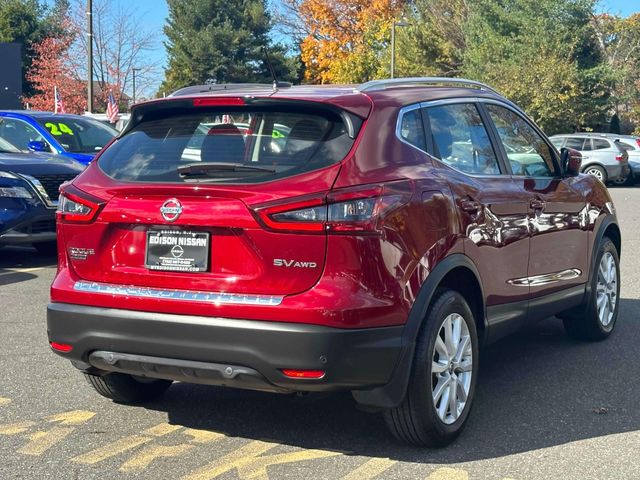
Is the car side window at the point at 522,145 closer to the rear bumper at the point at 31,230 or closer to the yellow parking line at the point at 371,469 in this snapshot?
the yellow parking line at the point at 371,469

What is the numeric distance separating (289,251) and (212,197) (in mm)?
431

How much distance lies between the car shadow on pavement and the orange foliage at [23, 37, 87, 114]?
45.4 m

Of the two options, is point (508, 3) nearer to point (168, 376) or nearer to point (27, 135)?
point (27, 135)

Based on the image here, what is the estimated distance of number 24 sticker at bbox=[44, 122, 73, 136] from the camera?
1223 cm

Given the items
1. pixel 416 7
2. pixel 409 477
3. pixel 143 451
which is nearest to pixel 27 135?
pixel 143 451

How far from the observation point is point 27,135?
39.6ft

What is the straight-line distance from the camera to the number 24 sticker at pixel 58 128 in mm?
12234

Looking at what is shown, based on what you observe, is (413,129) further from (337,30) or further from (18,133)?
(337,30)

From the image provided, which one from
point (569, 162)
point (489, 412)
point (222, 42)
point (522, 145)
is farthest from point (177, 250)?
point (222, 42)

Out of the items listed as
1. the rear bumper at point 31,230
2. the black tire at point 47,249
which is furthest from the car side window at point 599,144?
the rear bumper at point 31,230

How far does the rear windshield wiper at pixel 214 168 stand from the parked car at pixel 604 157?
23.6 meters

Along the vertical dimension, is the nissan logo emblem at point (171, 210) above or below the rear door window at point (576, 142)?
above

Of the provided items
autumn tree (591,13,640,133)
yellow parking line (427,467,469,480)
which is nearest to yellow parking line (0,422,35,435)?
yellow parking line (427,467,469,480)

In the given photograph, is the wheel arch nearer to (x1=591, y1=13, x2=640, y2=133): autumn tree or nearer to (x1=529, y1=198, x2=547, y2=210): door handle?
(x1=529, y1=198, x2=547, y2=210): door handle
